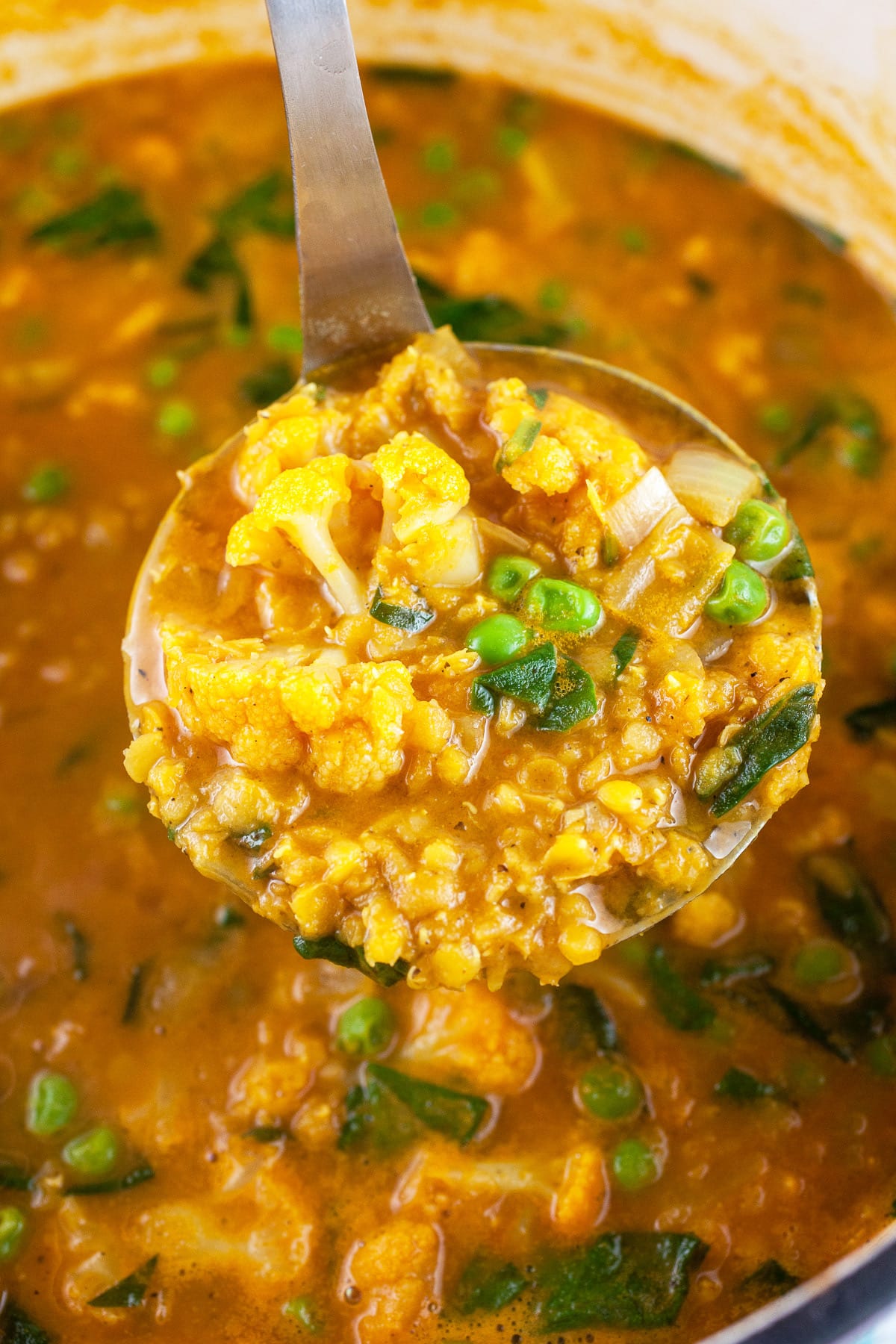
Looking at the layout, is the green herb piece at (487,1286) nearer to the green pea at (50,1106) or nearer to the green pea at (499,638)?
the green pea at (50,1106)

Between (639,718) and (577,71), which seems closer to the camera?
(639,718)

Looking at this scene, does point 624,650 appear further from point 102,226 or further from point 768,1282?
point 102,226

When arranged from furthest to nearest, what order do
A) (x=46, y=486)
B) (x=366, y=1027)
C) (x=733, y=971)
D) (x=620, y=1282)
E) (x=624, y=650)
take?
(x=46, y=486)
(x=733, y=971)
(x=366, y=1027)
(x=620, y=1282)
(x=624, y=650)

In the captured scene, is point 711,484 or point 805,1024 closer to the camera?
point 711,484

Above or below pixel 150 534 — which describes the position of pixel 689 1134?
below

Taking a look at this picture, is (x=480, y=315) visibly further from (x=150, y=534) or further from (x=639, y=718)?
(x=639, y=718)

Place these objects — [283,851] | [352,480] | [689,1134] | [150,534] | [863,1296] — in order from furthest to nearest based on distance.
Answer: [150,534] < [689,1134] < [352,480] < [283,851] < [863,1296]

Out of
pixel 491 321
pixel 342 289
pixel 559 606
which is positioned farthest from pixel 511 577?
pixel 491 321

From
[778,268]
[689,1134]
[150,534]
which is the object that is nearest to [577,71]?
[778,268]
